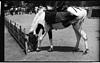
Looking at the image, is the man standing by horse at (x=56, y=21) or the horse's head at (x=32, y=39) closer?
the man standing by horse at (x=56, y=21)

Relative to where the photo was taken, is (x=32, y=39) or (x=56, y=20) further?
(x=32, y=39)

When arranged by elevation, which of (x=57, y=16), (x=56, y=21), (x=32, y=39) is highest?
(x=57, y=16)

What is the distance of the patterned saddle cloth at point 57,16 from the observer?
8180 mm

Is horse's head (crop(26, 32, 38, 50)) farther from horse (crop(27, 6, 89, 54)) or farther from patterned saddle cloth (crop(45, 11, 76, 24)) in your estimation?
patterned saddle cloth (crop(45, 11, 76, 24))

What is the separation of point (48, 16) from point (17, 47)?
217cm

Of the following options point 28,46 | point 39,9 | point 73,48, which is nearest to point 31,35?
point 28,46

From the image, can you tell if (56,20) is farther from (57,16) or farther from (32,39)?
(32,39)

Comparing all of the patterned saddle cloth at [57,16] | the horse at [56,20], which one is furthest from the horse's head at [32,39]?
the patterned saddle cloth at [57,16]

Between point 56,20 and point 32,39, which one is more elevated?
point 56,20

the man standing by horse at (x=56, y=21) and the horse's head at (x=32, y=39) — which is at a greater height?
the man standing by horse at (x=56, y=21)

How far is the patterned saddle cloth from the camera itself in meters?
8.18

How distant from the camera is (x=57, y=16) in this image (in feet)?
27.0

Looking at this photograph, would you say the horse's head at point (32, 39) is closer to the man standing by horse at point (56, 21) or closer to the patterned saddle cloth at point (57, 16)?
the man standing by horse at point (56, 21)

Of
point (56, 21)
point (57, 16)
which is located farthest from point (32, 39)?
point (57, 16)
